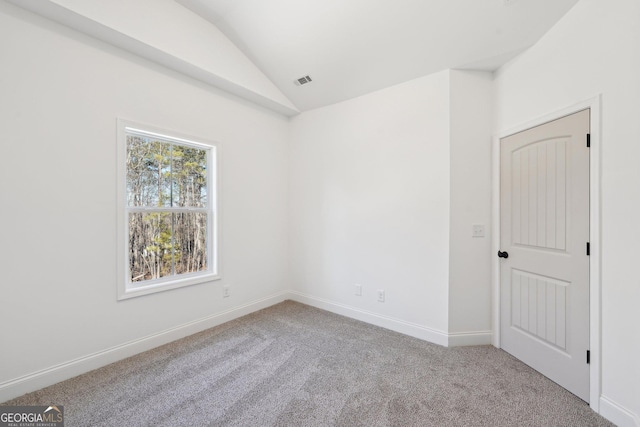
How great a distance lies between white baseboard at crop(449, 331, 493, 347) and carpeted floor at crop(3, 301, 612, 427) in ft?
0.27

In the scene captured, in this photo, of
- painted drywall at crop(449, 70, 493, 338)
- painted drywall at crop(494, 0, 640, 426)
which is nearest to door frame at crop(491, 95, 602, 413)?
painted drywall at crop(494, 0, 640, 426)

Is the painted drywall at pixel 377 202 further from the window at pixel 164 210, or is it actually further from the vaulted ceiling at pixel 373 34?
the window at pixel 164 210

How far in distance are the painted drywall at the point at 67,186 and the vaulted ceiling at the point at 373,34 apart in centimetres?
90

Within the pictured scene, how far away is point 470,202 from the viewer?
2596mm

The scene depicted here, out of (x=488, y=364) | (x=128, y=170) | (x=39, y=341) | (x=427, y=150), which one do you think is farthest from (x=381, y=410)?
(x=128, y=170)

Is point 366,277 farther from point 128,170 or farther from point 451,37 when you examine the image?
point 128,170

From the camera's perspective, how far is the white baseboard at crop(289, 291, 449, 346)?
2.65 meters

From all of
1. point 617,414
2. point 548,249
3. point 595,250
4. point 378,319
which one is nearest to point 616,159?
point 595,250

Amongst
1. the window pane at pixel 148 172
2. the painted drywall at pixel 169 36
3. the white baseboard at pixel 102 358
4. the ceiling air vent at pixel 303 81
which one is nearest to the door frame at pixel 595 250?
the ceiling air vent at pixel 303 81

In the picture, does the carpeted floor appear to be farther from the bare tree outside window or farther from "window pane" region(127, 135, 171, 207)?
"window pane" region(127, 135, 171, 207)

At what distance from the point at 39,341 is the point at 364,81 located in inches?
149

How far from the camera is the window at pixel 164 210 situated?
95.3 inches

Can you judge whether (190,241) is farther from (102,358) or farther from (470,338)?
(470,338)

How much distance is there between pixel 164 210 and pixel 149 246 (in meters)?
0.39
